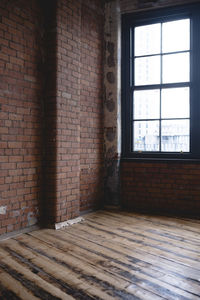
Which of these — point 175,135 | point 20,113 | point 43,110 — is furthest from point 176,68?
→ point 20,113

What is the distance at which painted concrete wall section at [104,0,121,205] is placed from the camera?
14.1 feet

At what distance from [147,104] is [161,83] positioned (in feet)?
1.26

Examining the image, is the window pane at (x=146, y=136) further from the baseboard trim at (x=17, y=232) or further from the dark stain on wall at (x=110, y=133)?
the baseboard trim at (x=17, y=232)

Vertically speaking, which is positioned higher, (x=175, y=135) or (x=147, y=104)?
(x=147, y=104)

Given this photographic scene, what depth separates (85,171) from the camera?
399cm

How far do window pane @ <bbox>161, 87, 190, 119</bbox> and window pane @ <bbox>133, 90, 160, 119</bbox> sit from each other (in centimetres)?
10

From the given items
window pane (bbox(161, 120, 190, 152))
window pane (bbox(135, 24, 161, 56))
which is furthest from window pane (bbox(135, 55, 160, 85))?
window pane (bbox(161, 120, 190, 152))

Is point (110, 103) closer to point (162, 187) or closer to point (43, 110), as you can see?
point (43, 110)

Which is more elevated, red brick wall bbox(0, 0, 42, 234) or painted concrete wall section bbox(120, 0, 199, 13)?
painted concrete wall section bbox(120, 0, 199, 13)

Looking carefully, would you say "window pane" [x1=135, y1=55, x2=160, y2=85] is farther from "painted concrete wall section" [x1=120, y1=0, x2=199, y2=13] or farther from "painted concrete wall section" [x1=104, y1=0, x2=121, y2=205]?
"painted concrete wall section" [x1=120, y1=0, x2=199, y2=13]

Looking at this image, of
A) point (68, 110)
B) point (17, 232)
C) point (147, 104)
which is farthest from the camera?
point (147, 104)

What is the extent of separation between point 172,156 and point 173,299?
2.54m

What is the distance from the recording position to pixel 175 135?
407 centimetres

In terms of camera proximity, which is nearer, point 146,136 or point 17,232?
point 17,232
